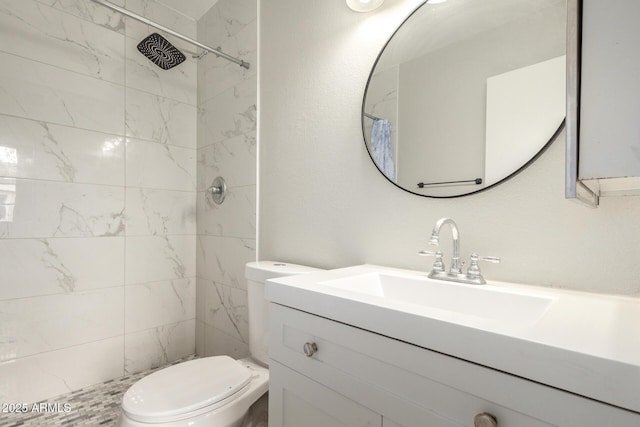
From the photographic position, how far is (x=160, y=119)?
6.72 feet

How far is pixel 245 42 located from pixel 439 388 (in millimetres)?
1930

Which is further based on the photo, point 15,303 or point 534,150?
point 15,303

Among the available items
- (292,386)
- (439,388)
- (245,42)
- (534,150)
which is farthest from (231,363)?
(245,42)

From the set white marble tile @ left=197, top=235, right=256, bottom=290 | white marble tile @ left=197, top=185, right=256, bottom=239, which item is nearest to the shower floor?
white marble tile @ left=197, top=235, right=256, bottom=290

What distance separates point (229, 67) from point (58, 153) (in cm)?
105

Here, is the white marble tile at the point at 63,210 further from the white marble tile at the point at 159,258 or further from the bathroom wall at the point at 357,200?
the bathroom wall at the point at 357,200

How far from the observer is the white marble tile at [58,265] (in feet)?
5.05

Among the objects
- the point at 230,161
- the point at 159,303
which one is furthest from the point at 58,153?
the point at 159,303

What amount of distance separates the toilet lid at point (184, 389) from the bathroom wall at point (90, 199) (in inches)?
35.3

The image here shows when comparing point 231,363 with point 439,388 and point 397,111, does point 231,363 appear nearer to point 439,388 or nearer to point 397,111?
point 439,388

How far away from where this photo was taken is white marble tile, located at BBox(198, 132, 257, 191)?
177 centimetres

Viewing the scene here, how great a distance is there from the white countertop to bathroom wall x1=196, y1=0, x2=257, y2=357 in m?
1.17

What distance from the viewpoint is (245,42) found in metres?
1.82

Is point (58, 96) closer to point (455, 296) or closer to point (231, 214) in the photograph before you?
point (231, 214)
